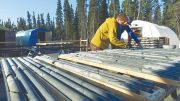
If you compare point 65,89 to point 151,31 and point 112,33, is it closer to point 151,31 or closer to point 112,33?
point 112,33

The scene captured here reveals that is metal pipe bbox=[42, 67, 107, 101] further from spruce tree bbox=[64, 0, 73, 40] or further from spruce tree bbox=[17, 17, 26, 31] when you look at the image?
spruce tree bbox=[17, 17, 26, 31]

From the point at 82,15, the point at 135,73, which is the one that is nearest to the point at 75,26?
the point at 82,15

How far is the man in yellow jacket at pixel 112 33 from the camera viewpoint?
7.78 meters

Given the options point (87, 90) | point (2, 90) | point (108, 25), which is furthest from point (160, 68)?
point (2, 90)

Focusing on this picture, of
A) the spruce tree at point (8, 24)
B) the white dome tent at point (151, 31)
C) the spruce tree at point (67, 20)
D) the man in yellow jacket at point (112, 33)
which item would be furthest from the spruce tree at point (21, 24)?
the man in yellow jacket at point (112, 33)

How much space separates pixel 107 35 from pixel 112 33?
2.64 ft

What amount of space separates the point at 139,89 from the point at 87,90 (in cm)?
59

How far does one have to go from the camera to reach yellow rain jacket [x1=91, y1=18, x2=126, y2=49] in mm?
7761

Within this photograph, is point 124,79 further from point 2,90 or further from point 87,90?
point 2,90

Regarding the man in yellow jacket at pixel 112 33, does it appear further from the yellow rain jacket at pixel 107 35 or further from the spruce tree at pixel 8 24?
the spruce tree at pixel 8 24

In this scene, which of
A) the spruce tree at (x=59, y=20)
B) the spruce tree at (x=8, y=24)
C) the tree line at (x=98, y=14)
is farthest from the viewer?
the spruce tree at (x=8, y=24)

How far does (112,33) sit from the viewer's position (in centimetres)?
775

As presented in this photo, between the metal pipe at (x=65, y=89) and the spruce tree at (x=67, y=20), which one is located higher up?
the spruce tree at (x=67, y=20)

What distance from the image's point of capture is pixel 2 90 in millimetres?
8508
